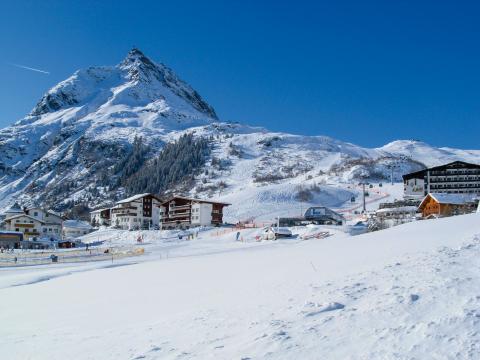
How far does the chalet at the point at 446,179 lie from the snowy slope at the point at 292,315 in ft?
306

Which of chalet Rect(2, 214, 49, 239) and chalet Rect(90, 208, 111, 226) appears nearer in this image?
chalet Rect(2, 214, 49, 239)

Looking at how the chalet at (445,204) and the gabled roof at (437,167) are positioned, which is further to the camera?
the gabled roof at (437,167)

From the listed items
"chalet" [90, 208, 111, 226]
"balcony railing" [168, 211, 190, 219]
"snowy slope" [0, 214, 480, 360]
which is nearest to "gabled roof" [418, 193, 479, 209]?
"snowy slope" [0, 214, 480, 360]

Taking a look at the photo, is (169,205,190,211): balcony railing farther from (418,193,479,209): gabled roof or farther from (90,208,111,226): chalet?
(418,193,479,209): gabled roof

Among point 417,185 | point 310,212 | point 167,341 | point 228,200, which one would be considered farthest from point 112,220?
point 167,341

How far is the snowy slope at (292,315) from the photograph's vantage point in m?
7.65

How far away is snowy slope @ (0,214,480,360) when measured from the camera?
7.65 meters

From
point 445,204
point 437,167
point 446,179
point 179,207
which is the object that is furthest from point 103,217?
point 445,204

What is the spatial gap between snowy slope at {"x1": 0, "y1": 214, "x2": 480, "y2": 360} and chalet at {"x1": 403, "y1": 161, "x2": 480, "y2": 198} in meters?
93.2

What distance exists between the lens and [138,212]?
109188 millimetres

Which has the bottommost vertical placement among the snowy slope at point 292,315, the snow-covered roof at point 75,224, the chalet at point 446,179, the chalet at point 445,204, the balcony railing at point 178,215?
the snow-covered roof at point 75,224

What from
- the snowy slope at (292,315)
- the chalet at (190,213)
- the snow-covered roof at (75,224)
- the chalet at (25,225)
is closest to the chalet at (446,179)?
the chalet at (190,213)

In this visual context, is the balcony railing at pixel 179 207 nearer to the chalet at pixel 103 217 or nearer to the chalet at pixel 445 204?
the chalet at pixel 103 217

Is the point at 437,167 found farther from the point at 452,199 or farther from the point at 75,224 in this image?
the point at 75,224
